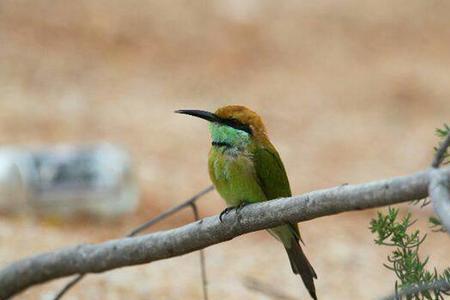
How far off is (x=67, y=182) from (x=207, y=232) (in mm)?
2919

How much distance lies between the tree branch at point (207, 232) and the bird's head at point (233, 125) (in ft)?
1.70

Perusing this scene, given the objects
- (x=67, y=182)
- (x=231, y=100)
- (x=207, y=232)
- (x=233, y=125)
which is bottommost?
(x=207, y=232)

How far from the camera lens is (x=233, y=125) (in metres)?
2.96

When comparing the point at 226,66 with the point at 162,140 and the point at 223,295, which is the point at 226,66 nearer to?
the point at 162,140

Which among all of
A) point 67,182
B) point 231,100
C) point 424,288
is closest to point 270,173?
point 424,288

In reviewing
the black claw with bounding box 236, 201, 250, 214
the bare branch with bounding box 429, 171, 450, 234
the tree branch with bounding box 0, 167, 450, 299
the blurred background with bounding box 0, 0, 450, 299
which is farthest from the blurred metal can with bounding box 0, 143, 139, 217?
the bare branch with bounding box 429, 171, 450, 234

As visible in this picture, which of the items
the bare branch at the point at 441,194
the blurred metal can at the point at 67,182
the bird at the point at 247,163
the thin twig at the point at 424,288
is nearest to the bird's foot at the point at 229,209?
the bird at the point at 247,163

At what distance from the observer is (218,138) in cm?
295

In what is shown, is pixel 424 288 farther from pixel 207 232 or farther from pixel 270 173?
pixel 270 173

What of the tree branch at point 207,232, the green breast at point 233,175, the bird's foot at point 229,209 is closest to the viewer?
the tree branch at point 207,232

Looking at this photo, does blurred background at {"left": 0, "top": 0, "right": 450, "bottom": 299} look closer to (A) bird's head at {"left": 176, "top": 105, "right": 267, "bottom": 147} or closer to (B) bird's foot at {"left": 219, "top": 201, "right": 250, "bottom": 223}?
(A) bird's head at {"left": 176, "top": 105, "right": 267, "bottom": 147}

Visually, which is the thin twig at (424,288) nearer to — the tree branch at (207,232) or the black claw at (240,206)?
the tree branch at (207,232)

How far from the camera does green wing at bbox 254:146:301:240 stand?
9.70ft

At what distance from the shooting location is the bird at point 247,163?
2916 mm
